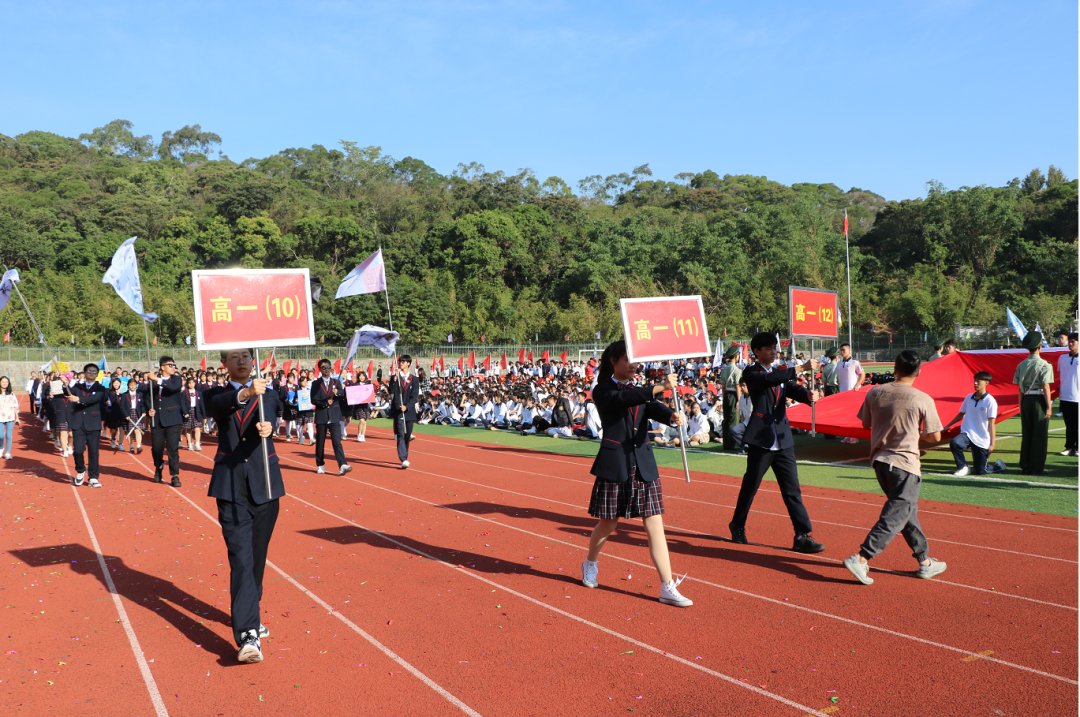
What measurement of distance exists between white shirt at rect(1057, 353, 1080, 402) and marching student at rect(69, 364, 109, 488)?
14.5 metres

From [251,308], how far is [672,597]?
379 cm

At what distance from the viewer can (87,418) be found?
11320 millimetres

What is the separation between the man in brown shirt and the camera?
5500 millimetres

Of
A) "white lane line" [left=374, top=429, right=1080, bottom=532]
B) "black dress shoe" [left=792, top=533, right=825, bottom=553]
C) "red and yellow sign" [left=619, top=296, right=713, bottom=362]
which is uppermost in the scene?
"red and yellow sign" [left=619, top=296, right=713, bottom=362]

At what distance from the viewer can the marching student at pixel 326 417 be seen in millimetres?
12495

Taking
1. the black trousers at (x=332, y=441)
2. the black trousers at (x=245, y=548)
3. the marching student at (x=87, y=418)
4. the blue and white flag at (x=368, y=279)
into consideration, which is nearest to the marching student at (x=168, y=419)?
the marching student at (x=87, y=418)

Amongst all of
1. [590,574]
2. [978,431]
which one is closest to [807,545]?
[590,574]

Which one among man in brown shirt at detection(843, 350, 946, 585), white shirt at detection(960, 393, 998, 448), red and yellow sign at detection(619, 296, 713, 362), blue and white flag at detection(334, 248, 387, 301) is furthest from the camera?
blue and white flag at detection(334, 248, 387, 301)

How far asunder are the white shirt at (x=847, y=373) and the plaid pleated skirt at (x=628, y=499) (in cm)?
912

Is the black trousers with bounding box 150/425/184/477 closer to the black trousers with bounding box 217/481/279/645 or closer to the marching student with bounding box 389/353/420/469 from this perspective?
the marching student with bounding box 389/353/420/469

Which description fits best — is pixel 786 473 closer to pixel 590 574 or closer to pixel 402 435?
pixel 590 574

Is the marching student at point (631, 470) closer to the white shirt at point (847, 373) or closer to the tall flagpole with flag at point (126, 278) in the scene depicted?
the white shirt at point (847, 373)

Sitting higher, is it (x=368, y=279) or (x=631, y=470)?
(x=368, y=279)

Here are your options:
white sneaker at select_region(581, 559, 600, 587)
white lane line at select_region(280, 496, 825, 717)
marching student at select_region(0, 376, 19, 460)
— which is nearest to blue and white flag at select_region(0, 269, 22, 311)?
marching student at select_region(0, 376, 19, 460)
